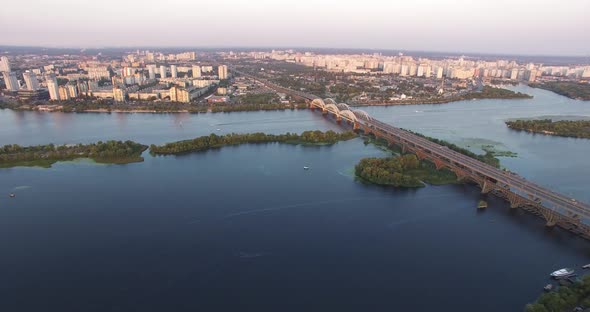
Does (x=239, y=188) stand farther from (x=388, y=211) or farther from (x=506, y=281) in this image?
(x=506, y=281)

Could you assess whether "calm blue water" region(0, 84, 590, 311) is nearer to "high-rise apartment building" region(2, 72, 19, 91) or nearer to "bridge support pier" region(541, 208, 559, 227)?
"bridge support pier" region(541, 208, 559, 227)

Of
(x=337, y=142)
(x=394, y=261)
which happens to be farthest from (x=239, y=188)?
(x=337, y=142)

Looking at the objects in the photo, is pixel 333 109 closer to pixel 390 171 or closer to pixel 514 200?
pixel 390 171

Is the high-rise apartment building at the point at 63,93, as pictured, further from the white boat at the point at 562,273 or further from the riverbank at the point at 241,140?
the white boat at the point at 562,273

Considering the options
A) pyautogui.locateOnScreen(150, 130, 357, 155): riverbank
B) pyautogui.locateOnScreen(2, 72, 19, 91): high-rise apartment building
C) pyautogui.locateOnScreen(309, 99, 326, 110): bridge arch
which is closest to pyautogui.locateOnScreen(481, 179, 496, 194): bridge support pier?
pyautogui.locateOnScreen(150, 130, 357, 155): riverbank

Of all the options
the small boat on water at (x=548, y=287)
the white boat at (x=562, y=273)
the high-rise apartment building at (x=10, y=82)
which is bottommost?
the small boat on water at (x=548, y=287)

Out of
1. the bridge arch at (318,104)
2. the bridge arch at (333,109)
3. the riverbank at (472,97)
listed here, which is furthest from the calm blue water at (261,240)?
the riverbank at (472,97)
